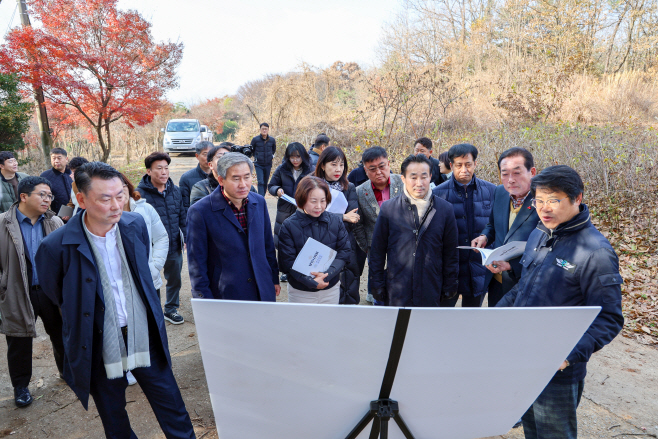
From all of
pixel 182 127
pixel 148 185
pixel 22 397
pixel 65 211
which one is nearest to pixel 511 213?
pixel 148 185

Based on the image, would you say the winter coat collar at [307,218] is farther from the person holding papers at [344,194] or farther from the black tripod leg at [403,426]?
the black tripod leg at [403,426]

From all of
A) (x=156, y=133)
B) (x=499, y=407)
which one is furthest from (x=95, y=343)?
(x=156, y=133)

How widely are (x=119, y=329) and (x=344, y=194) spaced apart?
2.46 m

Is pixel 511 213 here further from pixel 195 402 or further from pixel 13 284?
pixel 13 284

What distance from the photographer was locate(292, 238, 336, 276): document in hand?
10.1ft

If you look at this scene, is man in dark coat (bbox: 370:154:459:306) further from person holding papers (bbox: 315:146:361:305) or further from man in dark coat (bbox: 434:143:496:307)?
person holding papers (bbox: 315:146:361:305)

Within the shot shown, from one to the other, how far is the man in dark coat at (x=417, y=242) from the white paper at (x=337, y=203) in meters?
0.75

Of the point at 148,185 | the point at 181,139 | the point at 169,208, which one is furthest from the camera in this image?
the point at 181,139

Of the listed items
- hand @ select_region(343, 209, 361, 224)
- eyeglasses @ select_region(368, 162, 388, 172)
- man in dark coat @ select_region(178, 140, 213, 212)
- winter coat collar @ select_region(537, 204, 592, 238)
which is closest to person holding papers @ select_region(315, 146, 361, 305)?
hand @ select_region(343, 209, 361, 224)

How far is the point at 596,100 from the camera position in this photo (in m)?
13.2

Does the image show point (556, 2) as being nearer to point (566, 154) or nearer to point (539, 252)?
point (566, 154)

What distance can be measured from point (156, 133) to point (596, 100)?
2355cm

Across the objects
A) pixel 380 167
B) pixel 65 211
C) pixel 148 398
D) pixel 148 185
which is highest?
pixel 380 167

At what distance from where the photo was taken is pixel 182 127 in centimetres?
2105
